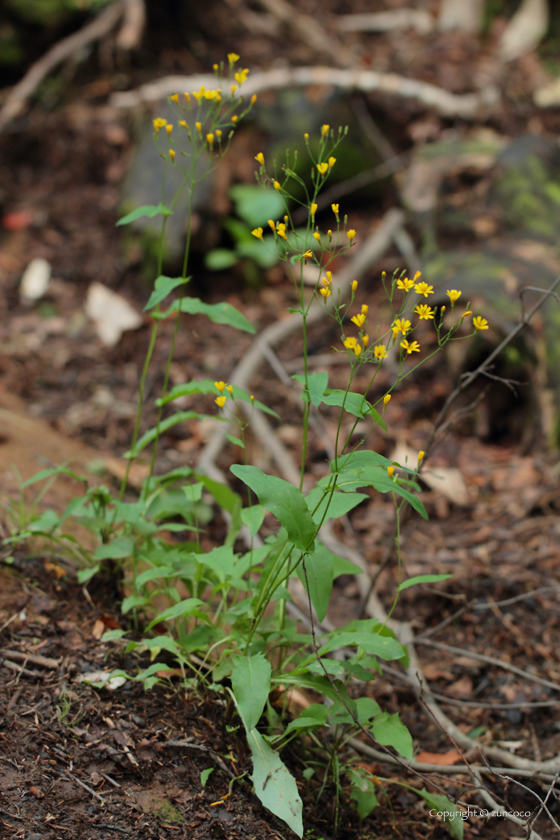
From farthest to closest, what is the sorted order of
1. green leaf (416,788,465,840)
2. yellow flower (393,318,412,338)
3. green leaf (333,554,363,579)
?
green leaf (333,554,363,579) → green leaf (416,788,465,840) → yellow flower (393,318,412,338)

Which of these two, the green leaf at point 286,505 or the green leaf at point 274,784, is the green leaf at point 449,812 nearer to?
the green leaf at point 274,784

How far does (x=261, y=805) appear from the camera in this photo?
154 centimetres

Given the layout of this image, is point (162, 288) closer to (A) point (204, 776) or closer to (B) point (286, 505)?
(B) point (286, 505)

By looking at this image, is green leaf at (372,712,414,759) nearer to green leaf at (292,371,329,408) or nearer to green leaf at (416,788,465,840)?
green leaf at (416,788,465,840)

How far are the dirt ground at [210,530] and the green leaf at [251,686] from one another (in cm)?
25

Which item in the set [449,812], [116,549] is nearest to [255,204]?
[116,549]

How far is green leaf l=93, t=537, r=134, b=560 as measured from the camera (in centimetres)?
185

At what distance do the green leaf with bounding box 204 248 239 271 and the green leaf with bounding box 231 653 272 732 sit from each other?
3.19 meters

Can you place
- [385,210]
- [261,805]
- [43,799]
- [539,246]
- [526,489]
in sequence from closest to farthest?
1. [43,799]
2. [261,805]
3. [526,489]
4. [539,246]
5. [385,210]

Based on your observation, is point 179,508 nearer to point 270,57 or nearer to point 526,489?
point 526,489

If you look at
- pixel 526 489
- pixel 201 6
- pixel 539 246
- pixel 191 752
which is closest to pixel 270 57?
pixel 201 6

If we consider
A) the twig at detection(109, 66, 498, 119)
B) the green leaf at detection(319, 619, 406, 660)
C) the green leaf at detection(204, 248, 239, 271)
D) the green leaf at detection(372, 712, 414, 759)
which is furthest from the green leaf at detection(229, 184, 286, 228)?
the green leaf at detection(372, 712, 414, 759)

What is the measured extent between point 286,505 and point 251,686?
1.46 ft

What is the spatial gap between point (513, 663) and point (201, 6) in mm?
5816
